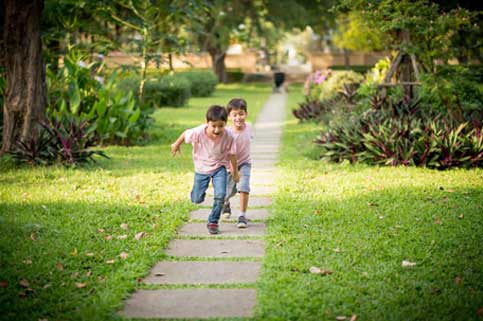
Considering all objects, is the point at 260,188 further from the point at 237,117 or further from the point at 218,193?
the point at 218,193

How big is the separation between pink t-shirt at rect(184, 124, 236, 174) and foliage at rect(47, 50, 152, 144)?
548 cm

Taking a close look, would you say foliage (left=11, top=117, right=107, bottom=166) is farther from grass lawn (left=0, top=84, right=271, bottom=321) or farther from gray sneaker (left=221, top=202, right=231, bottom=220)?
gray sneaker (left=221, top=202, right=231, bottom=220)

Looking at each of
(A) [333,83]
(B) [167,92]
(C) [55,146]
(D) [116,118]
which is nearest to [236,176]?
(C) [55,146]

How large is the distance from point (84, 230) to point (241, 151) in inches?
66.4

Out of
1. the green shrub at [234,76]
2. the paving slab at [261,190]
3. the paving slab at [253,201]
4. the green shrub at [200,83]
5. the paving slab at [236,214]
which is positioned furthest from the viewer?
the green shrub at [234,76]

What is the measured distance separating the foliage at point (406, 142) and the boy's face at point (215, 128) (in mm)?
4235

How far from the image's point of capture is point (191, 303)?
450cm

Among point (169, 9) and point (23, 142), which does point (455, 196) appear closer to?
point (23, 142)

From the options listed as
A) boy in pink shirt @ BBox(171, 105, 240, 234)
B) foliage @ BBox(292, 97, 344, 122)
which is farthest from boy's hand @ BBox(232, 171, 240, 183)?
foliage @ BBox(292, 97, 344, 122)

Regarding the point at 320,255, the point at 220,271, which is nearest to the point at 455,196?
the point at 320,255

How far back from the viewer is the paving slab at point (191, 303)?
14.1 ft

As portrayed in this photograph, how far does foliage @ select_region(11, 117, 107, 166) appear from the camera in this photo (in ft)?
32.4

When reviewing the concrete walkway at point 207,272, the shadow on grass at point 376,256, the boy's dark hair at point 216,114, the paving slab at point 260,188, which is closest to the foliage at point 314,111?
the paving slab at point 260,188

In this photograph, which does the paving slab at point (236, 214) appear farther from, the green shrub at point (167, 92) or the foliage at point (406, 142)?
the green shrub at point (167, 92)
